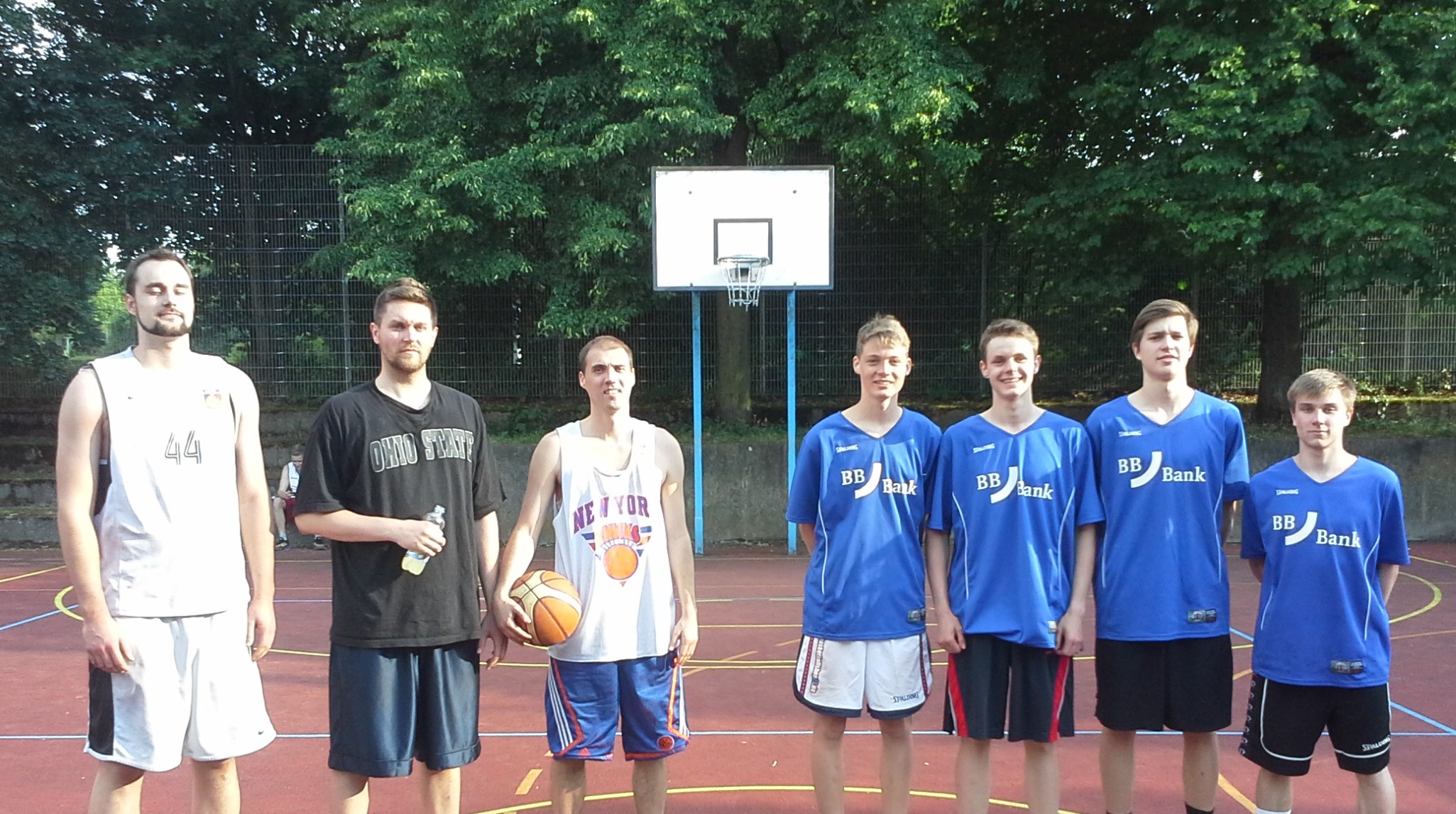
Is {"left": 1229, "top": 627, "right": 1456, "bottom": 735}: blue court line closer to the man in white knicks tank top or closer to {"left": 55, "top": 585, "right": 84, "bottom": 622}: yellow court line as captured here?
the man in white knicks tank top

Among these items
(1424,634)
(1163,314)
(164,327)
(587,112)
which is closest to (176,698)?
(164,327)

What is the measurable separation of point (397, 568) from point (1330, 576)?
287 centimetres

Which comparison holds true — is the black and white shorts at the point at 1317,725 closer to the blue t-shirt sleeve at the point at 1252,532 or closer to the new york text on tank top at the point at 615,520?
the blue t-shirt sleeve at the point at 1252,532

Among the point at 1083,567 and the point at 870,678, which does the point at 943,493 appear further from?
the point at 870,678

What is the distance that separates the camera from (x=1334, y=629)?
10.6 feet

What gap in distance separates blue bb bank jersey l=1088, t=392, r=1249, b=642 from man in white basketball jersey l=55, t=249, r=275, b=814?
2.68m

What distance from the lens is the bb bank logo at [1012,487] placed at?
10.9 ft

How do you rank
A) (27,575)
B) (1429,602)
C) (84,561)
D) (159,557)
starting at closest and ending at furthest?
(84,561) < (159,557) < (1429,602) < (27,575)

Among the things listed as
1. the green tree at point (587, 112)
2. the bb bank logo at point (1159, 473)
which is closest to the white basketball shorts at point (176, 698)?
the bb bank logo at point (1159, 473)

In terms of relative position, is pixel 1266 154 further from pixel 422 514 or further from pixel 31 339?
pixel 31 339

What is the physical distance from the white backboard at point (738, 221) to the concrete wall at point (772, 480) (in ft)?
7.27

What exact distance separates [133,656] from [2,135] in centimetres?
1188

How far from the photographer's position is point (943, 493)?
3.47 m

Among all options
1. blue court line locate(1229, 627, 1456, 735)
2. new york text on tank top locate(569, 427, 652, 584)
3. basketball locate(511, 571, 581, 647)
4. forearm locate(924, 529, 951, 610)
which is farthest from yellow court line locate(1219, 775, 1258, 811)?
basketball locate(511, 571, 581, 647)
